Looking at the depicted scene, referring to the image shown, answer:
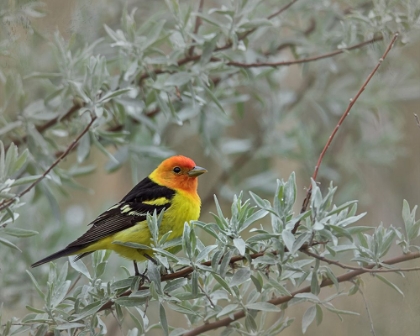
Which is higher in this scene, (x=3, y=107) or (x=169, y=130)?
(x=3, y=107)

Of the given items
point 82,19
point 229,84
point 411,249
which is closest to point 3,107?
point 82,19

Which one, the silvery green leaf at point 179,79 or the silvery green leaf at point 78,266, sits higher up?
the silvery green leaf at point 179,79

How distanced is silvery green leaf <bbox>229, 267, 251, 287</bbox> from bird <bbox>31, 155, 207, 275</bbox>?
2.50ft

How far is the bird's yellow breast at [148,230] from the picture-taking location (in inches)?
120

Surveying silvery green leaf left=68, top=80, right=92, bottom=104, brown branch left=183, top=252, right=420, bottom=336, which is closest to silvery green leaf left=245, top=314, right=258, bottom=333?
brown branch left=183, top=252, right=420, bottom=336

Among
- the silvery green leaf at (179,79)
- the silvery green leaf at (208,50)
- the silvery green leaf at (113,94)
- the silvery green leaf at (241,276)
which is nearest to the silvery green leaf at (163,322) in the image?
the silvery green leaf at (241,276)

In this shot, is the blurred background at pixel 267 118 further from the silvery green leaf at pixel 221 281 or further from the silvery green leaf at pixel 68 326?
the silvery green leaf at pixel 68 326

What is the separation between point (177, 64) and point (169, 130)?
1523 millimetres

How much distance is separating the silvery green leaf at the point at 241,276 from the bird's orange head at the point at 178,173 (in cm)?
146

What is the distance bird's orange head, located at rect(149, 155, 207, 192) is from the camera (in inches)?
143

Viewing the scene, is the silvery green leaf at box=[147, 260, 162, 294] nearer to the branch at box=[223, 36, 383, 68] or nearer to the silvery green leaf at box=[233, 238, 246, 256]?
the silvery green leaf at box=[233, 238, 246, 256]

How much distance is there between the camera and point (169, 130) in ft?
15.9

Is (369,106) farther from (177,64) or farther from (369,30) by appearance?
(177,64)

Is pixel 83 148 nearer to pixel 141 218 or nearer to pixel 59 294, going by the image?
pixel 141 218
